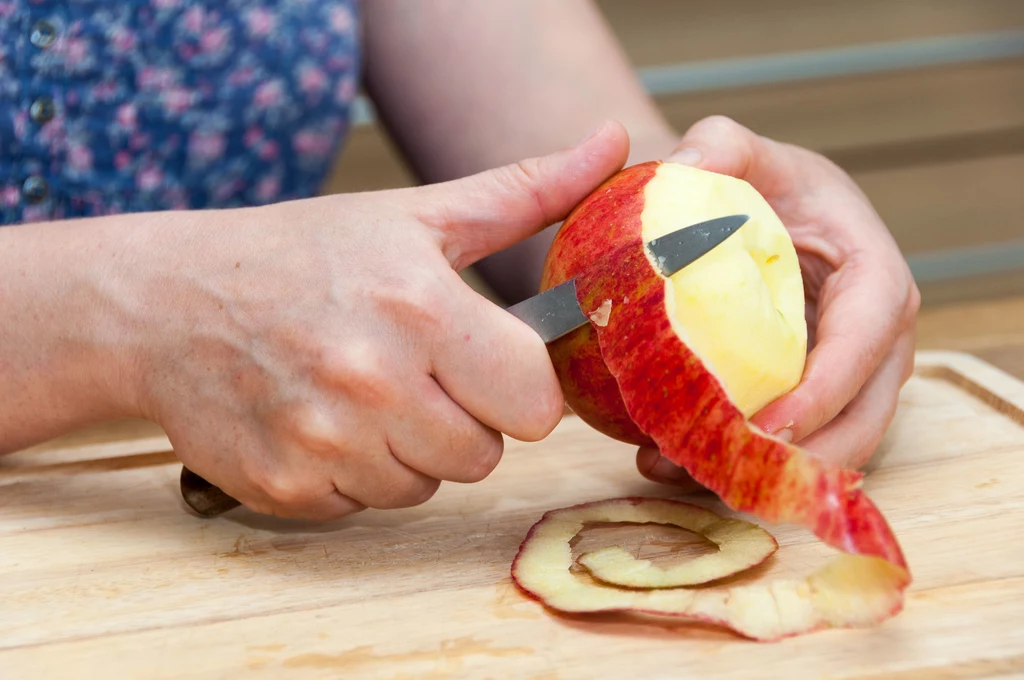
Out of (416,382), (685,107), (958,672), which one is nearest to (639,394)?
(416,382)

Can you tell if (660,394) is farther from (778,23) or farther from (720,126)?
(778,23)

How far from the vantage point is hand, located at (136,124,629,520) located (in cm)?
87

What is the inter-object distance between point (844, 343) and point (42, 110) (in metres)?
1.00

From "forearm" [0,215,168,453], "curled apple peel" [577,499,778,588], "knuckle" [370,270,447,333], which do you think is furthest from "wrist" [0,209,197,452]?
"curled apple peel" [577,499,778,588]

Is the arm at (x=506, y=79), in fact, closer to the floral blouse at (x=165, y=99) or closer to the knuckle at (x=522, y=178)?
the floral blouse at (x=165, y=99)

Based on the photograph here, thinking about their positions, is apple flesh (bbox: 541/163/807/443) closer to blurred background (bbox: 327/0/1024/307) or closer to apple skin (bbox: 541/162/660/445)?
apple skin (bbox: 541/162/660/445)

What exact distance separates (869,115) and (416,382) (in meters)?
2.54

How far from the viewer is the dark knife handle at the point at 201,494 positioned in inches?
39.6

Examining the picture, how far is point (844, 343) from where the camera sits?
998mm

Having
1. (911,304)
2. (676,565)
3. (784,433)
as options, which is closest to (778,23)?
(911,304)

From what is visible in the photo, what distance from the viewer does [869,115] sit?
303 centimetres

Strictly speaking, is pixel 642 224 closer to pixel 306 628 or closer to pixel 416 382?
pixel 416 382

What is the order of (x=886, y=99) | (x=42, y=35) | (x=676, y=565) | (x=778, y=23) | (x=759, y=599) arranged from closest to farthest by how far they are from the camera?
(x=759, y=599), (x=676, y=565), (x=42, y=35), (x=778, y=23), (x=886, y=99)

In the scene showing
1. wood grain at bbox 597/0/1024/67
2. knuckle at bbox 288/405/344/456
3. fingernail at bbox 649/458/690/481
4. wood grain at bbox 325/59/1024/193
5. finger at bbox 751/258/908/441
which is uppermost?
knuckle at bbox 288/405/344/456
